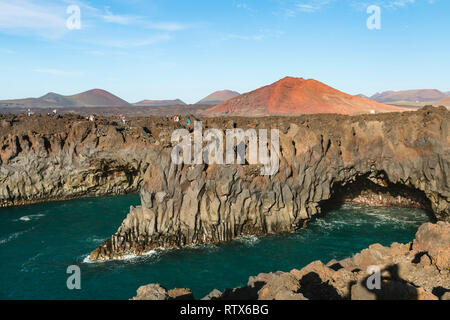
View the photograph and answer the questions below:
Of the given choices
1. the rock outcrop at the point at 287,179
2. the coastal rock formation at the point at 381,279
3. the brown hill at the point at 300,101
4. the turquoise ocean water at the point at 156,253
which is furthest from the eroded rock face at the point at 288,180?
the brown hill at the point at 300,101

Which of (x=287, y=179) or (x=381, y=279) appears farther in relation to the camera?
(x=287, y=179)

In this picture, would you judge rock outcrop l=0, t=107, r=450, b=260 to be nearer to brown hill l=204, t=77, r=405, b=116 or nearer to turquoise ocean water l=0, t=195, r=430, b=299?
turquoise ocean water l=0, t=195, r=430, b=299

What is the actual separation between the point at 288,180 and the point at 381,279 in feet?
69.8

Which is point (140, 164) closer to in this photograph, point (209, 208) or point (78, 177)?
point (78, 177)

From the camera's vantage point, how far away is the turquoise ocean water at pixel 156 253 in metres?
23.3

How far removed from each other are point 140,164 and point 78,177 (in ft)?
31.5

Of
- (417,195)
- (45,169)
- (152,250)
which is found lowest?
(152,250)

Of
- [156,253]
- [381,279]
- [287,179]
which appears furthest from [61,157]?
[381,279]

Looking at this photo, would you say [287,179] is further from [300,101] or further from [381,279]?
[300,101]

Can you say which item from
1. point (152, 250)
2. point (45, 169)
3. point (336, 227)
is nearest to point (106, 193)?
point (45, 169)

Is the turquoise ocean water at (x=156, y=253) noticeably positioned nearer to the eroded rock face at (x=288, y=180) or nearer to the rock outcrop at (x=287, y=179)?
the rock outcrop at (x=287, y=179)

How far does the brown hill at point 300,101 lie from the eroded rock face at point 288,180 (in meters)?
30.8

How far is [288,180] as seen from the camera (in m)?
32.4
